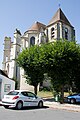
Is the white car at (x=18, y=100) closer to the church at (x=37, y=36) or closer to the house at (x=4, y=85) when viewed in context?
the house at (x=4, y=85)

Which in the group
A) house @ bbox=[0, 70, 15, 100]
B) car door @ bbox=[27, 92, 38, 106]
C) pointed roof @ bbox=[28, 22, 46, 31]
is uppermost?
pointed roof @ bbox=[28, 22, 46, 31]

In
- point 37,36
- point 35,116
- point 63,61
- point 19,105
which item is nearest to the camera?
point 35,116

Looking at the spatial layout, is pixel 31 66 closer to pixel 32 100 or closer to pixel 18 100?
pixel 32 100

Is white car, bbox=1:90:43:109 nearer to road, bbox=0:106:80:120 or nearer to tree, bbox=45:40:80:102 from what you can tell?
road, bbox=0:106:80:120

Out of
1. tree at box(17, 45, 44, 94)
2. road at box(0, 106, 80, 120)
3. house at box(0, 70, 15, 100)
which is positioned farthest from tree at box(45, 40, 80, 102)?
road at box(0, 106, 80, 120)

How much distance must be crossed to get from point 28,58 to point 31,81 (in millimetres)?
3547

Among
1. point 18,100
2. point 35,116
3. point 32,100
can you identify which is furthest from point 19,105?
point 35,116

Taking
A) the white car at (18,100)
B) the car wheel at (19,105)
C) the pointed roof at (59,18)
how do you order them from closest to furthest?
the white car at (18,100) < the car wheel at (19,105) < the pointed roof at (59,18)

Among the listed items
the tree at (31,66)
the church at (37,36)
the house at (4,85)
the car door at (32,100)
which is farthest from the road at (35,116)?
the church at (37,36)

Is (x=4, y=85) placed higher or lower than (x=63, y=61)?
lower

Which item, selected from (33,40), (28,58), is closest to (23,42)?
(33,40)

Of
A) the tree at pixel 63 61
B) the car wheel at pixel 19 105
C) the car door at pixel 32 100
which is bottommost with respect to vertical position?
the car wheel at pixel 19 105

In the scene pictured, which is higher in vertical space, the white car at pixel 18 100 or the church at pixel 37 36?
the church at pixel 37 36

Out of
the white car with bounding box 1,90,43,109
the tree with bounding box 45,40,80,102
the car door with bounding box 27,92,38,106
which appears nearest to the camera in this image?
the white car with bounding box 1,90,43,109
